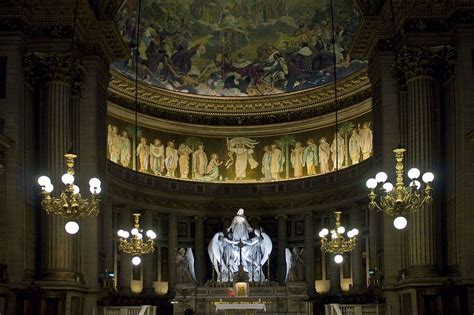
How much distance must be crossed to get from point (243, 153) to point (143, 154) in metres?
5.84

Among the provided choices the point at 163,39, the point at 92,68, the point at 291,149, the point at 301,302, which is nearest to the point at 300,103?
the point at 291,149

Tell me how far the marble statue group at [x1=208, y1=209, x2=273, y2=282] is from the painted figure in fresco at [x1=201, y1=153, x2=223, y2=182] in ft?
11.4

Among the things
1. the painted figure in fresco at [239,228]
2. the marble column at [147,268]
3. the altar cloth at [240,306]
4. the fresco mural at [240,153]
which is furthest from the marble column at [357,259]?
the marble column at [147,268]

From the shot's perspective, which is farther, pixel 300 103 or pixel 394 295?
pixel 300 103

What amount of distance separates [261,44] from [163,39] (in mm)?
5210

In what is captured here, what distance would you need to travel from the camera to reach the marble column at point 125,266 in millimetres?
39719

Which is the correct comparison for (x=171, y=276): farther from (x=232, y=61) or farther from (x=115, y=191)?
(x=232, y=61)

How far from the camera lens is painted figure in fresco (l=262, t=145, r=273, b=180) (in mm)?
45531

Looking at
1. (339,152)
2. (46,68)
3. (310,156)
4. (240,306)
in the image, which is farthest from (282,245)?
(46,68)

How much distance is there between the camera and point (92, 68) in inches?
1166

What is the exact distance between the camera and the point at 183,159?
44875 millimetres

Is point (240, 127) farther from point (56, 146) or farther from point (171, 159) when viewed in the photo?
point (56, 146)

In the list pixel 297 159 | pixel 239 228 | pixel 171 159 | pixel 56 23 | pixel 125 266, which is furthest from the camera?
pixel 297 159

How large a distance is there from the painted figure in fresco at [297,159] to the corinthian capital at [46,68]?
19.6 meters
